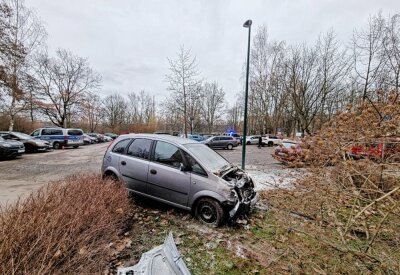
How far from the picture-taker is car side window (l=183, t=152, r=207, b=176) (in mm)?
4305

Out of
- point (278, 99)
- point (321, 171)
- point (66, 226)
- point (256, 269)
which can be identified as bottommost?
point (256, 269)

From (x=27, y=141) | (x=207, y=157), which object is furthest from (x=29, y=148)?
(x=207, y=157)

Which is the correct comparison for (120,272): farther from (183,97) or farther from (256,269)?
(183,97)

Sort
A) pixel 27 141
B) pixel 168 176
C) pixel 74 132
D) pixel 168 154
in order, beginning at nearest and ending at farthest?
pixel 168 176
pixel 168 154
pixel 27 141
pixel 74 132

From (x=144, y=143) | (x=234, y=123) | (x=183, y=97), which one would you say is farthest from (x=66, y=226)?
(x=234, y=123)

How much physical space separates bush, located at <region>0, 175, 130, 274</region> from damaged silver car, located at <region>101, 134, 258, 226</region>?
133 centimetres

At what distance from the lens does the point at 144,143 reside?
5062 mm

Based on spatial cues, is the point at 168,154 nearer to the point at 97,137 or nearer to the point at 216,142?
the point at 216,142

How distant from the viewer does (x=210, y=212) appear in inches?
166

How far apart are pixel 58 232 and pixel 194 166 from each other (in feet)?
8.61

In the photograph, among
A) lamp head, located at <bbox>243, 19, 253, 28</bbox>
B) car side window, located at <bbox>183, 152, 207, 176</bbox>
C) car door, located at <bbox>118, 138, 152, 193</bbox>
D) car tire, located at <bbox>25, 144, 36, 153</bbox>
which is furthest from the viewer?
car tire, located at <bbox>25, 144, 36, 153</bbox>

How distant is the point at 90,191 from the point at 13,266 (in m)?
1.76

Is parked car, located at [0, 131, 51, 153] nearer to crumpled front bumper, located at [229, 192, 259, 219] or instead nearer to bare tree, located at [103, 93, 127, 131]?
crumpled front bumper, located at [229, 192, 259, 219]

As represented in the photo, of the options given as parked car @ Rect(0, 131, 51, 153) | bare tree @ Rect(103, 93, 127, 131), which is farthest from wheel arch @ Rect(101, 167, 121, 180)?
bare tree @ Rect(103, 93, 127, 131)
